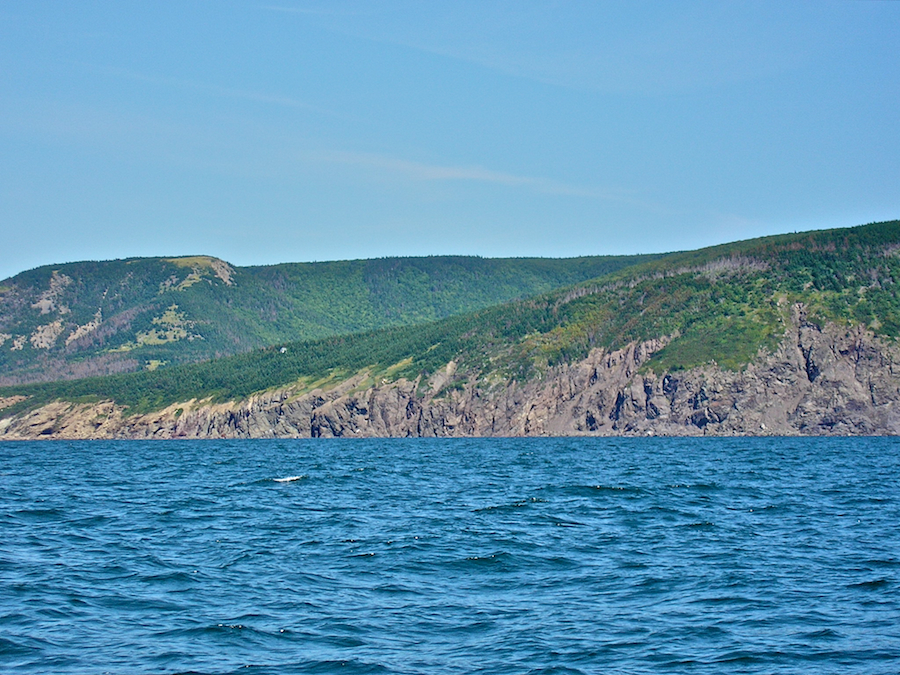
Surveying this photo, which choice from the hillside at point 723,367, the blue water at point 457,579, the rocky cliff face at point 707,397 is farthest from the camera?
the hillside at point 723,367

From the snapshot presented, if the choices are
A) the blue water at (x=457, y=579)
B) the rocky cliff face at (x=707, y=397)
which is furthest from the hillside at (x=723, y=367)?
the blue water at (x=457, y=579)

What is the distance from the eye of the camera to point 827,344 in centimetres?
16850

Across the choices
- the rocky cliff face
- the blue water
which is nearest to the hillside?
the rocky cliff face

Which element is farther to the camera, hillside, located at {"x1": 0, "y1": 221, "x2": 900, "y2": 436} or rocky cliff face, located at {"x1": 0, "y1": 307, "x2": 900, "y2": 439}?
hillside, located at {"x1": 0, "y1": 221, "x2": 900, "y2": 436}

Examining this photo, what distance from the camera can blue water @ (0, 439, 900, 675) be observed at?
85.1ft

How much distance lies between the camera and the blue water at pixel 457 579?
26.0 meters

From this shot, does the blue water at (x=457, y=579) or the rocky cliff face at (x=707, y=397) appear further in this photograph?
the rocky cliff face at (x=707, y=397)

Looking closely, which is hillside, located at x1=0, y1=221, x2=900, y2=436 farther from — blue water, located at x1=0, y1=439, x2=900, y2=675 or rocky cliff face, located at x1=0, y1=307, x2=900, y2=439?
blue water, located at x1=0, y1=439, x2=900, y2=675


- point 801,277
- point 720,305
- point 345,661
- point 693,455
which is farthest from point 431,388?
point 345,661

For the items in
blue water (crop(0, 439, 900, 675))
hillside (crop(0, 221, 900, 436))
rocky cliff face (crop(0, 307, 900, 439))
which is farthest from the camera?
hillside (crop(0, 221, 900, 436))

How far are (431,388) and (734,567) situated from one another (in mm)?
162484

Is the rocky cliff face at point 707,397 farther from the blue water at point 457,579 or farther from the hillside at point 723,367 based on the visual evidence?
the blue water at point 457,579

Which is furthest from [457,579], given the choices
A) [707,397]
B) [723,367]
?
[723,367]

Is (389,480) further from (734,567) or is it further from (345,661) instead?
(345,661)
